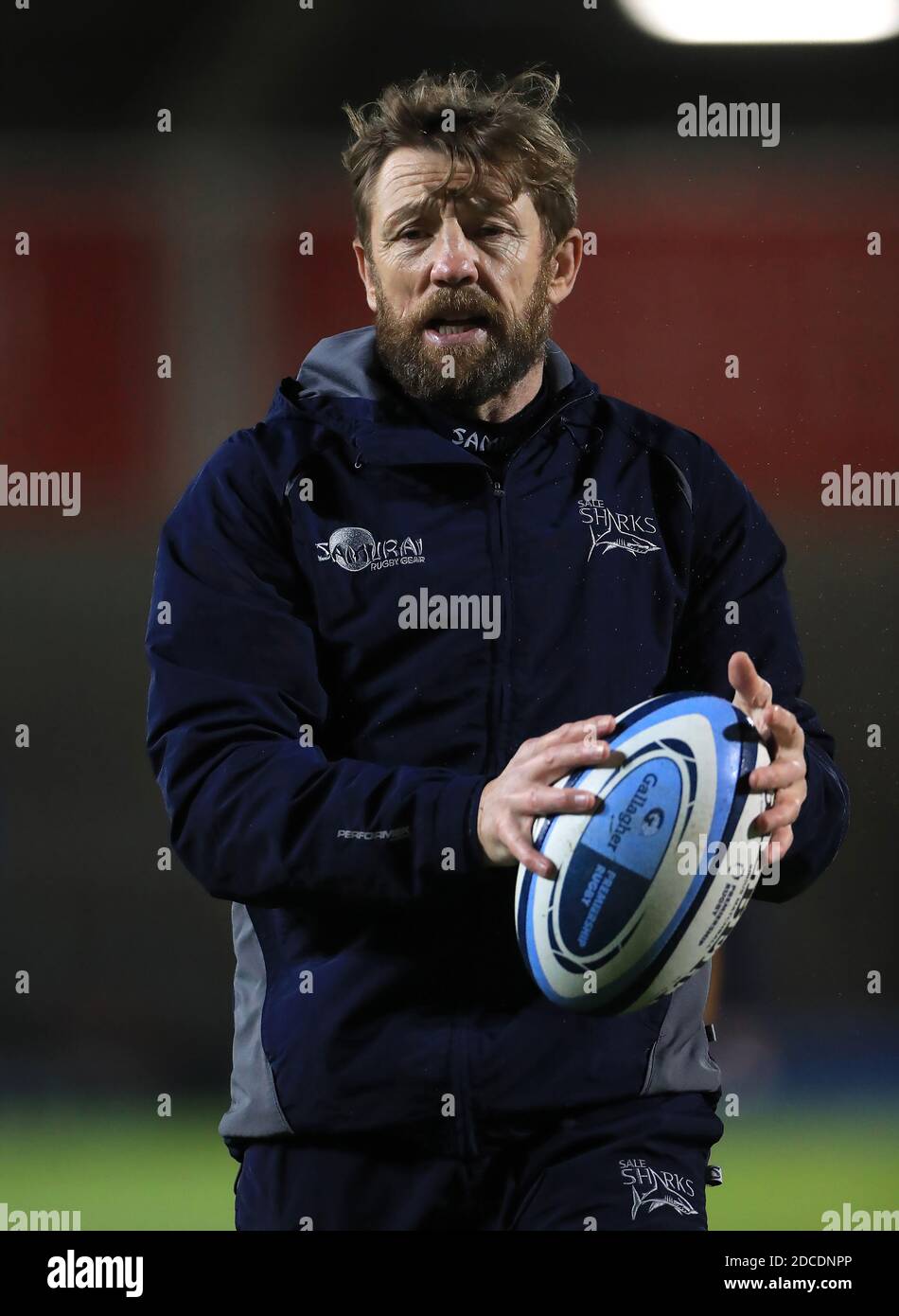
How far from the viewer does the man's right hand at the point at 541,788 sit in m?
1.20

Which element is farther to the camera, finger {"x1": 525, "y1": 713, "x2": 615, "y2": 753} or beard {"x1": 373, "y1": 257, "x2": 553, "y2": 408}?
beard {"x1": 373, "y1": 257, "x2": 553, "y2": 408}

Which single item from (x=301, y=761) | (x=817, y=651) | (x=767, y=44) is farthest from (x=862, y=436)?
(x=301, y=761)

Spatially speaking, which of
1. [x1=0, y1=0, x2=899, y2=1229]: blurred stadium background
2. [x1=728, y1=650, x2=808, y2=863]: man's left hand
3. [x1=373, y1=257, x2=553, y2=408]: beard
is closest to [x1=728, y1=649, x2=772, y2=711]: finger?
[x1=728, y1=650, x2=808, y2=863]: man's left hand

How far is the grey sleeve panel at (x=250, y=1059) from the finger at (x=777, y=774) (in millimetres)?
545

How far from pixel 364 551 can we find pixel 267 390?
27.7 inches


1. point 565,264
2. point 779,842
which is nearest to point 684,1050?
point 779,842

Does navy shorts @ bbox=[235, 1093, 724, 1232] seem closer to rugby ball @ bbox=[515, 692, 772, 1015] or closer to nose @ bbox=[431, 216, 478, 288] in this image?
rugby ball @ bbox=[515, 692, 772, 1015]

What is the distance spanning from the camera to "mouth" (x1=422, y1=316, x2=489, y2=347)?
151 cm

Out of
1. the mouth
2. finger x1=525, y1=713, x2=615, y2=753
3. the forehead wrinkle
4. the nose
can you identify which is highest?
the forehead wrinkle

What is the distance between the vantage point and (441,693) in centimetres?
141

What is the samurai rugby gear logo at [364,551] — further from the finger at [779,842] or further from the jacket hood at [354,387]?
the finger at [779,842]

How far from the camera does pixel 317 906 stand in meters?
1.41

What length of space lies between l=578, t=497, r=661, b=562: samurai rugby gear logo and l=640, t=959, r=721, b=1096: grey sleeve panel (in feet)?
1.38

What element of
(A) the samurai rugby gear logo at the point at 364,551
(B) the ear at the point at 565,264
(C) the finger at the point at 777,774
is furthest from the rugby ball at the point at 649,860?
(B) the ear at the point at 565,264
